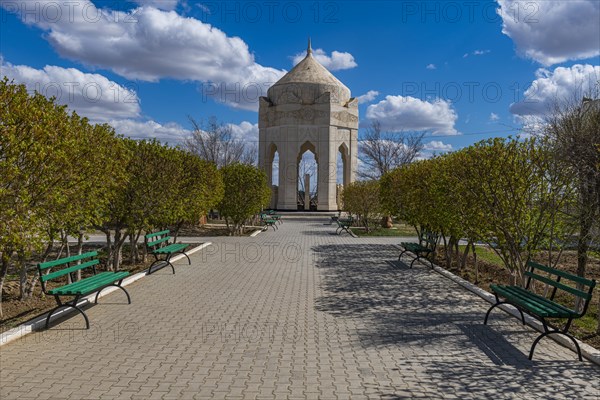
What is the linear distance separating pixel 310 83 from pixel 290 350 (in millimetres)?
35749

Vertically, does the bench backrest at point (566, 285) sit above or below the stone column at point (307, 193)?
below

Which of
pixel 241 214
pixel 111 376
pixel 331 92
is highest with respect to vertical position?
pixel 331 92

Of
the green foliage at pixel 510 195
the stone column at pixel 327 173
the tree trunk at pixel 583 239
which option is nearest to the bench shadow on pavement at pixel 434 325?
the green foliage at pixel 510 195

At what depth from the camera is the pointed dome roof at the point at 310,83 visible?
39.3 metres

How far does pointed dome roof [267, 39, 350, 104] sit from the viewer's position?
129 feet

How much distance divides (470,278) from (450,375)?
20.5ft

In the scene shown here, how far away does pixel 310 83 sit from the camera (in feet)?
129

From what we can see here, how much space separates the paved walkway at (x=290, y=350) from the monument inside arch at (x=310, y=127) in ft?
100

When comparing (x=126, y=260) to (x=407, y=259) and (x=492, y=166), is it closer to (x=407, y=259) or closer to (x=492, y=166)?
(x=407, y=259)

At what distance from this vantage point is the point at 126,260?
13.0 metres

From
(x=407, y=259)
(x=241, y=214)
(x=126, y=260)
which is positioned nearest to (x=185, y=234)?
(x=241, y=214)

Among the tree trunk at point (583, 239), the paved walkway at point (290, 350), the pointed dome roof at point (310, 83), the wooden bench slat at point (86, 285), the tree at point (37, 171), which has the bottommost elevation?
the paved walkway at point (290, 350)

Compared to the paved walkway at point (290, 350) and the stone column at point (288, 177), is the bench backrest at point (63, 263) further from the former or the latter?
the stone column at point (288, 177)

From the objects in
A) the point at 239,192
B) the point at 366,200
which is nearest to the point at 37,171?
the point at 239,192
